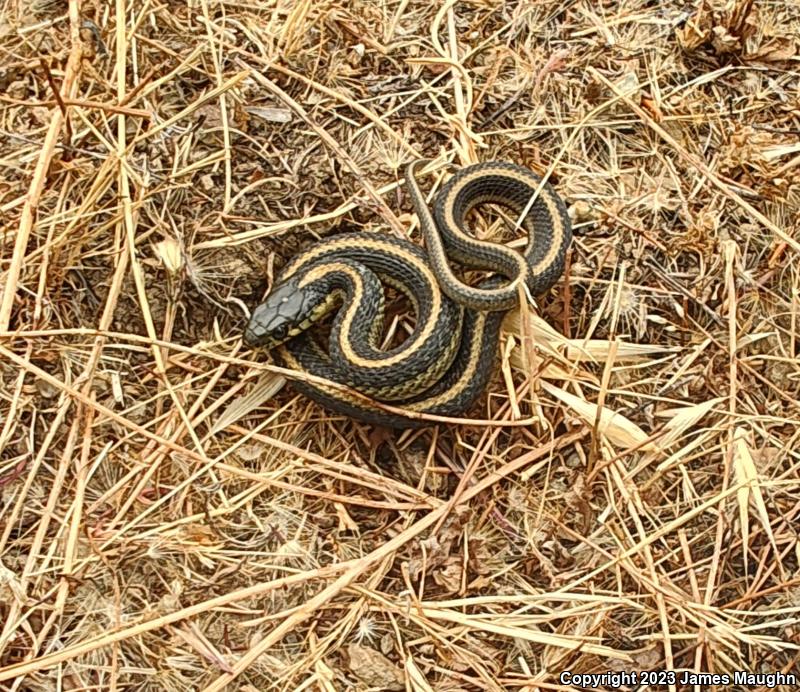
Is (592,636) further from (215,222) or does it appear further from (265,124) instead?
(265,124)

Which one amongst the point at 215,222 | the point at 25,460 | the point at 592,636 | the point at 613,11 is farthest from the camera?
the point at 613,11

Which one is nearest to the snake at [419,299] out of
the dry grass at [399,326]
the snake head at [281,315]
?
the snake head at [281,315]

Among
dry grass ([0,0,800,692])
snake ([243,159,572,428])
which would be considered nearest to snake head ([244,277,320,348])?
snake ([243,159,572,428])

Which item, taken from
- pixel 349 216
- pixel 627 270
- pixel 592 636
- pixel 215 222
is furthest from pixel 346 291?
pixel 592 636
